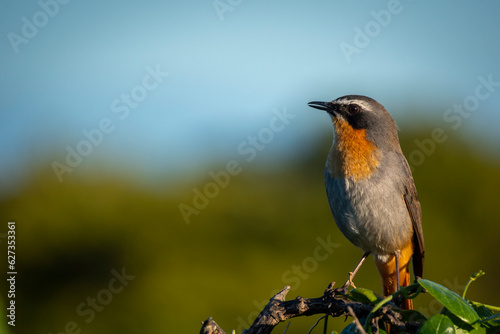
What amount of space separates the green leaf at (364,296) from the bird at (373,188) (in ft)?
8.62

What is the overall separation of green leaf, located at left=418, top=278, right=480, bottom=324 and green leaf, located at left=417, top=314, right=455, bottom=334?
0.12 ft

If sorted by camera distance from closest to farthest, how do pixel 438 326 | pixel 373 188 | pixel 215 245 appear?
pixel 438 326 < pixel 373 188 < pixel 215 245

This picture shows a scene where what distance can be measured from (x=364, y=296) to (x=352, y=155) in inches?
113

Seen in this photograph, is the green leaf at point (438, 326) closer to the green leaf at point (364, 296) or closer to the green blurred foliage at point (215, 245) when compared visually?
the green leaf at point (364, 296)

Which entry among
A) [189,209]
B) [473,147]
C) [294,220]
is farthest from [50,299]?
[473,147]

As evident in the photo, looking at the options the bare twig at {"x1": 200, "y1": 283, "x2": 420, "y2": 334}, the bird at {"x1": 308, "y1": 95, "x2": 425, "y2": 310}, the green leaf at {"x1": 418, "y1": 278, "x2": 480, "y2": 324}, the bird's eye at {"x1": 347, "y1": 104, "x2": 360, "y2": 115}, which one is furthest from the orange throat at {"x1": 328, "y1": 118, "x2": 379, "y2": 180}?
the green leaf at {"x1": 418, "y1": 278, "x2": 480, "y2": 324}

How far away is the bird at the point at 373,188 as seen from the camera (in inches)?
187

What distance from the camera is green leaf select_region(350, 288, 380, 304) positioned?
199 centimetres

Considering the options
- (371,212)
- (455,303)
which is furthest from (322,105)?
(455,303)

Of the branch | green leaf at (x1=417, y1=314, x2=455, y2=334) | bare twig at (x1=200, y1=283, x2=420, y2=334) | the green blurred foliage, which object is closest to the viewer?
green leaf at (x1=417, y1=314, x2=455, y2=334)

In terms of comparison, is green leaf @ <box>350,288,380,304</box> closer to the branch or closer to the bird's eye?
the branch

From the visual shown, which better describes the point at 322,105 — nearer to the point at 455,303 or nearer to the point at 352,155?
the point at 352,155

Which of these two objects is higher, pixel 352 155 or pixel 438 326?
pixel 352 155

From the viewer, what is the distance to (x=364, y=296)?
2027 millimetres
